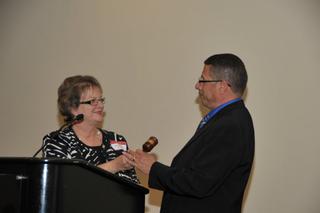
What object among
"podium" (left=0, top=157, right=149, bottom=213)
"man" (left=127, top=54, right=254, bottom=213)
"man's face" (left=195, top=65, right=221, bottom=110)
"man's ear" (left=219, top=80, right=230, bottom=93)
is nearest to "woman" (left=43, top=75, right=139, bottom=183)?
"man" (left=127, top=54, right=254, bottom=213)

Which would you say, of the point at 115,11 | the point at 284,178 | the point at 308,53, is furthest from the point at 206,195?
the point at 115,11

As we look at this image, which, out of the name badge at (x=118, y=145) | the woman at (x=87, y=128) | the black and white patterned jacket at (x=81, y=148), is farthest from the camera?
the name badge at (x=118, y=145)

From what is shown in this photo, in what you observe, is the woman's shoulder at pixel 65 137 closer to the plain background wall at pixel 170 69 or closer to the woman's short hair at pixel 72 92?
the woman's short hair at pixel 72 92

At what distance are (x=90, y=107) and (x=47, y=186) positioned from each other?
53.1 inches

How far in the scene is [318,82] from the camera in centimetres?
398

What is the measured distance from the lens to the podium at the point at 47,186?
2.03m

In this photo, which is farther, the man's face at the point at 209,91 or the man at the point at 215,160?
the man's face at the point at 209,91

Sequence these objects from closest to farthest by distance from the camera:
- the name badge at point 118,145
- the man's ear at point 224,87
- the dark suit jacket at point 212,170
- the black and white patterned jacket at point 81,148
A: 1. the dark suit jacket at point 212,170
2. the man's ear at point 224,87
3. the black and white patterned jacket at point 81,148
4. the name badge at point 118,145

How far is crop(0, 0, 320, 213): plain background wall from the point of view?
4.03m

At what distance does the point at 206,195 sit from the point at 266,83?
1677 mm

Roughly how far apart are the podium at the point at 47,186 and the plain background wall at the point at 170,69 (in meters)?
2.18

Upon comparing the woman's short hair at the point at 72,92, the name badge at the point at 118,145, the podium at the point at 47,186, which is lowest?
the podium at the point at 47,186

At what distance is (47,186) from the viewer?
2035mm

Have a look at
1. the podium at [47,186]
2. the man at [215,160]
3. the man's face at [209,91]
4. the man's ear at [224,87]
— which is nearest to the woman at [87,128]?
the man at [215,160]
